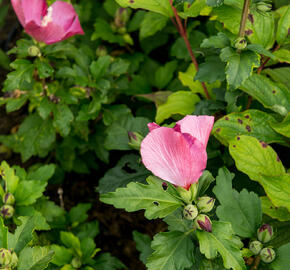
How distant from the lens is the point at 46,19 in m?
1.47

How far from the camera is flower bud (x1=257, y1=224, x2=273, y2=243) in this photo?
44.5 inches

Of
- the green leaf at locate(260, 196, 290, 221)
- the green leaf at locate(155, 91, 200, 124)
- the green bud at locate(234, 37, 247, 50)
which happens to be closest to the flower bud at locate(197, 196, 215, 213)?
the green leaf at locate(260, 196, 290, 221)

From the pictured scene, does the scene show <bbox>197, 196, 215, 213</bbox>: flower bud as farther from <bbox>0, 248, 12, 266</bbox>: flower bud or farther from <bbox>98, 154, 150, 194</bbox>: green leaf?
<bbox>0, 248, 12, 266</bbox>: flower bud

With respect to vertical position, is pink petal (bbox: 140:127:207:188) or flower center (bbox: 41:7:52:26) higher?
flower center (bbox: 41:7:52:26)

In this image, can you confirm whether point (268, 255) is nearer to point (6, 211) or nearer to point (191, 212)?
point (191, 212)

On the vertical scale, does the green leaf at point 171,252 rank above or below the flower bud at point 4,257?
below

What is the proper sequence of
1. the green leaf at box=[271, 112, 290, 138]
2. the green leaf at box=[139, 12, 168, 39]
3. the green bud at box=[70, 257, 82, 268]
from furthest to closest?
the green leaf at box=[139, 12, 168, 39] → the green bud at box=[70, 257, 82, 268] → the green leaf at box=[271, 112, 290, 138]

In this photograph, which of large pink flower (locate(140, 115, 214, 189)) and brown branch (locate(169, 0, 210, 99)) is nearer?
large pink flower (locate(140, 115, 214, 189))

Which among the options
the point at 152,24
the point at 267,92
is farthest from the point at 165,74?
the point at 267,92

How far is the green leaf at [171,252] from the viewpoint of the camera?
40.6 inches

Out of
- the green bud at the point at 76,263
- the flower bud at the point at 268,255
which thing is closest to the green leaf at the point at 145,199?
the flower bud at the point at 268,255

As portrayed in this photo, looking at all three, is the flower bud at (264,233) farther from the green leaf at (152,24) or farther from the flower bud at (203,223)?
the green leaf at (152,24)

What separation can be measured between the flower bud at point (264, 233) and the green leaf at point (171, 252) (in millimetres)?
224

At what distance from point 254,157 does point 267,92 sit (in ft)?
0.87
